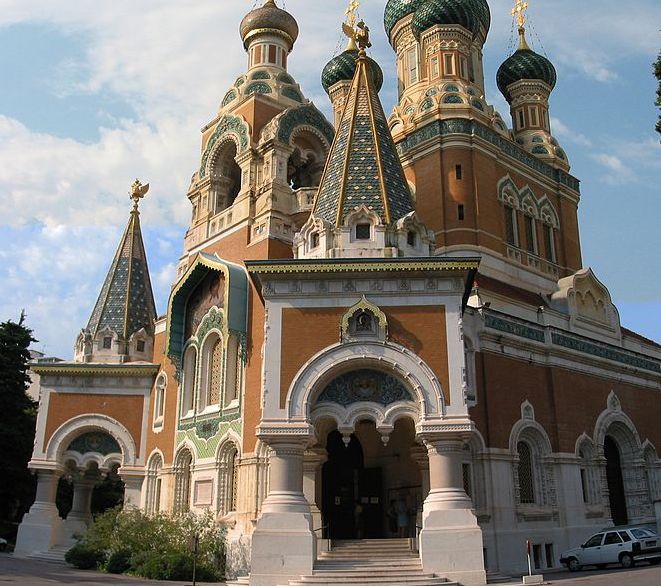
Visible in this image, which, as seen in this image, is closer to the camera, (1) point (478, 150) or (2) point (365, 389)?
(2) point (365, 389)

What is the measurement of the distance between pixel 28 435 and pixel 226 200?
435 inches

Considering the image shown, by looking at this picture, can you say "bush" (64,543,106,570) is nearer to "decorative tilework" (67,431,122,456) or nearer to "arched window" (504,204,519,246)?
"decorative tilework" (67,431,122,456)

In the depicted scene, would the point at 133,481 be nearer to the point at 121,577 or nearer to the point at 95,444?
the point at 95,444

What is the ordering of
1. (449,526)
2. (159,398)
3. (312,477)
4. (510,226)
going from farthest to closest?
1. (510,226)
2. (159,398)
3. (312,477)
4. (449,526)

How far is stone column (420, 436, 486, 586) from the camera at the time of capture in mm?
12188

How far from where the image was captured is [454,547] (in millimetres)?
12281

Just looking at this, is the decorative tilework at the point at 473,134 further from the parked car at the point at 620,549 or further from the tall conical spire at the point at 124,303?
the parked car at the point at 620,549

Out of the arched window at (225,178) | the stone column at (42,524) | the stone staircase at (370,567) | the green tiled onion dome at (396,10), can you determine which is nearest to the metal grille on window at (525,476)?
the stone staircase at (370,567)

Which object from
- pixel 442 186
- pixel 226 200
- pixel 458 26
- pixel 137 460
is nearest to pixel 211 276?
pixel 226 200

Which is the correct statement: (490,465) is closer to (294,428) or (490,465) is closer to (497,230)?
(294,428)

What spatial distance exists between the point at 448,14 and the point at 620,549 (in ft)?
57.8

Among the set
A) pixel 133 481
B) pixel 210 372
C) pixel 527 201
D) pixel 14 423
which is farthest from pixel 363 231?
pixel 14 423

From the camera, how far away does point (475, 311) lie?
17.5 m

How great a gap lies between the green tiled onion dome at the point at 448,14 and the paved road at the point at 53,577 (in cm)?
1921
